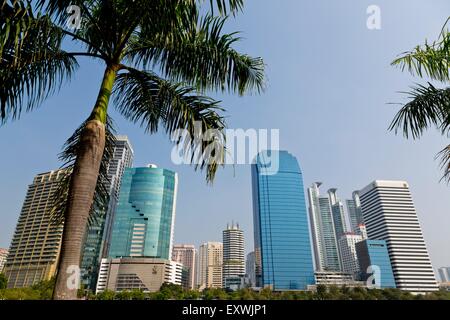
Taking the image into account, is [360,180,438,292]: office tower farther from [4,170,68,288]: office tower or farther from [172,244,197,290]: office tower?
[172,244,197,290]: office tower

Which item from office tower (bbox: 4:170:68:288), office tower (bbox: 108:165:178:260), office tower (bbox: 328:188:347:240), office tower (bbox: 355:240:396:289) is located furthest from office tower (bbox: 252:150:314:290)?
office tower (bbox: 328:188:347:240)

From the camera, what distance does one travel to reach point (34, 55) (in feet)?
9.36

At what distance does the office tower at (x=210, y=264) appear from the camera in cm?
16556

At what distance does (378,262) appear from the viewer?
9888 centimetres

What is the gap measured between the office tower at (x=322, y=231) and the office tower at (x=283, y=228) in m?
70.1

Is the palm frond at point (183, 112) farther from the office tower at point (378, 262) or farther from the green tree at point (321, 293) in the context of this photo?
the office tower at point (378, 262)

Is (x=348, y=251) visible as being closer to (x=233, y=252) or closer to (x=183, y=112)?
(x=233, y=252)

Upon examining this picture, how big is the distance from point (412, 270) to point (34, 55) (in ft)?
444

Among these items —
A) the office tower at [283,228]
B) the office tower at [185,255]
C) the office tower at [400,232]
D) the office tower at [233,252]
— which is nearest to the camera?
the office tower at [400,232]

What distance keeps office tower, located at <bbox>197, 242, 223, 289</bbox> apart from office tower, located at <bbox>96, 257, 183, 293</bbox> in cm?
7581

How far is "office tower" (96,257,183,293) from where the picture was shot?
88.5m

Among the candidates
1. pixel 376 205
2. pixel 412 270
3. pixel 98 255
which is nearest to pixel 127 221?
pixel 98 255

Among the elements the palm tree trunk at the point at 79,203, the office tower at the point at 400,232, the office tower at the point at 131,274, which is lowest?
the palm tree trunk at the point at 79,203

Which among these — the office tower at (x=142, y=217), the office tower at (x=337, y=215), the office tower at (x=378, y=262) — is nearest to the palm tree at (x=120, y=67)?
the office tower at (x=142, y=217)
